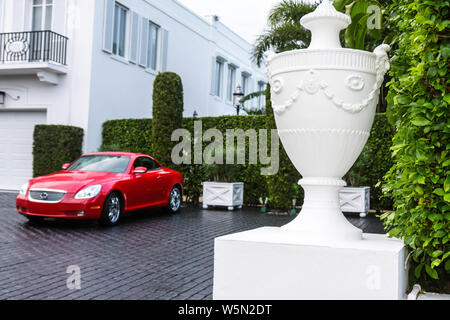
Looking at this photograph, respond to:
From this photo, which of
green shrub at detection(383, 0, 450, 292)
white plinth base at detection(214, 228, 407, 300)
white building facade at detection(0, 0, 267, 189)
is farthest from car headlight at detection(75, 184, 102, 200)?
white building facade at detection(0, 0, 267, 189)

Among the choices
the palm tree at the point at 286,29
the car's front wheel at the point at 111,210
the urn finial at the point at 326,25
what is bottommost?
the car's front wheel at the point at 111,210

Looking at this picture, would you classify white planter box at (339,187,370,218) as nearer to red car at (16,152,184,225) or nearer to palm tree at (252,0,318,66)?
red car at (16,152,184,225)

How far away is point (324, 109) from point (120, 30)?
15.5 metres

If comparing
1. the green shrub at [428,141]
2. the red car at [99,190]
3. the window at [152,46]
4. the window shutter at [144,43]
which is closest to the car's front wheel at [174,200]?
the red car at [99,190]

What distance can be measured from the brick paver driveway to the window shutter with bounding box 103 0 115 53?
796 cm

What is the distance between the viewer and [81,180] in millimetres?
8938

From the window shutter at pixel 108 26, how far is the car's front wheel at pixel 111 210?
844 cm

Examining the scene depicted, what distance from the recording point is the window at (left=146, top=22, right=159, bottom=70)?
19.1 meters

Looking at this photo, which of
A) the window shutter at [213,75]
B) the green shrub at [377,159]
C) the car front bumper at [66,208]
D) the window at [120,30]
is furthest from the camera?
the window shutter at [213,75]

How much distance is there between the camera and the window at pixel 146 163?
10.6 m

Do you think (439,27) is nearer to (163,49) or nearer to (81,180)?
(81,180)

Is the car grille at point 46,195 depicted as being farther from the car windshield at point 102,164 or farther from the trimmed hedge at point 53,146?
the trimmed hedge at point 53,146

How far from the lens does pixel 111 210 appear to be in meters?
9.18
